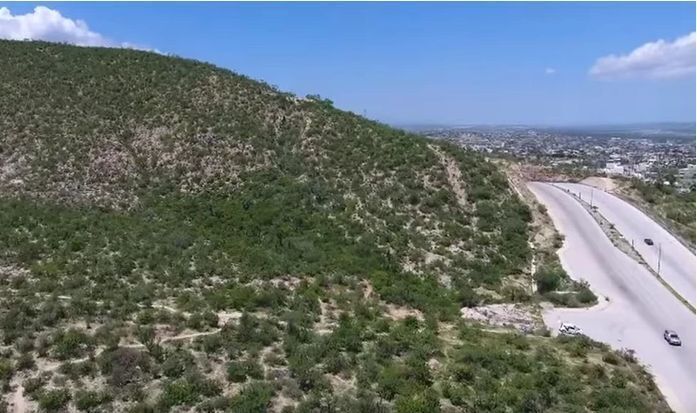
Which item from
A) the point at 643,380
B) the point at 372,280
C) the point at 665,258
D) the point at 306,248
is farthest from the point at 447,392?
the point at 665,258

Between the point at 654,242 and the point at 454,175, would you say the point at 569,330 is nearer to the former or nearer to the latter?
the point at 454,175

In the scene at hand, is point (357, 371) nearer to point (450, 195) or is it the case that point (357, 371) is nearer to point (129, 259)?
point (129, 259)

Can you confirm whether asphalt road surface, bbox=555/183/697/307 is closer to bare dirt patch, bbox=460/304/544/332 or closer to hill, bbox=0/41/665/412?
hill, bbox=0/41/665/412

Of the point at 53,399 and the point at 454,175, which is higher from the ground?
the point at 454,175

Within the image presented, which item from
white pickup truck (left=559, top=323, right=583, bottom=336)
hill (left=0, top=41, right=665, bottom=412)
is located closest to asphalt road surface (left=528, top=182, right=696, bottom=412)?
white pickup truck (left=559, top=323, right=583, bottom=336)

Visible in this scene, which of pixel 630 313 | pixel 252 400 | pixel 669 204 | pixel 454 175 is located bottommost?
pixel 630 313

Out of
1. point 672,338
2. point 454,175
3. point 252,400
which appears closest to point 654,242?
point 454,175
